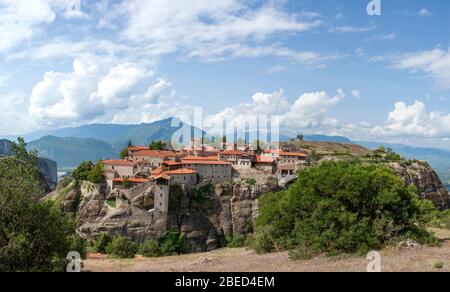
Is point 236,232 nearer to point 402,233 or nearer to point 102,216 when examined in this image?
point 102,216

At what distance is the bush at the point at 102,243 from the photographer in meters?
52.6

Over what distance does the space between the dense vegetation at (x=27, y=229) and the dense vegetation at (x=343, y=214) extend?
35.5 feet

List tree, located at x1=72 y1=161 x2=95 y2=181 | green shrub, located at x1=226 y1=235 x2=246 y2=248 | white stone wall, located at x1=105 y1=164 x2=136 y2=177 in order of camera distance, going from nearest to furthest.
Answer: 1. green shrub, located at x1=226 y1=235 x2=246 y2=248
2. tree, located at x1=72 y1=161 x2=95 y2=181
3. white stone wall, located at x1=105 y1=164 x2=136 y2=177

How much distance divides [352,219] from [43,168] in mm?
184116

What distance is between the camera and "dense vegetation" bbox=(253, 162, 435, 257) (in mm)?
20250

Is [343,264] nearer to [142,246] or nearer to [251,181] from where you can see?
[142,246]

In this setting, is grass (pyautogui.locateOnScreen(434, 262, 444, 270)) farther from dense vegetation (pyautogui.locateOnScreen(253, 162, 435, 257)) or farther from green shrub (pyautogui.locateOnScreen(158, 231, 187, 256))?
green shrub (pyautogui.locateOnScreen(158, 231, 187, 256))

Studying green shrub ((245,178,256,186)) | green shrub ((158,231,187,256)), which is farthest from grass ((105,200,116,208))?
green shrub ((245,178,256,186))

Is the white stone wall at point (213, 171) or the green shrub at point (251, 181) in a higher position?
the white stone wall at point (213, 171)

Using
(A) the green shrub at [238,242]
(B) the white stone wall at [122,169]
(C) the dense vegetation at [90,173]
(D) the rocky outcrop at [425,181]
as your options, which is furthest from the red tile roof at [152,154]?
(D) the rocky outcrop at [425,181]

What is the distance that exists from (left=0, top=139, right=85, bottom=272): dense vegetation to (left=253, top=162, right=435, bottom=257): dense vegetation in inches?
426

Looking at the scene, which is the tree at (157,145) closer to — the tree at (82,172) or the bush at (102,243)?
the tree at (82,172)

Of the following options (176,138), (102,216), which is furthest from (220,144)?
(102,216)

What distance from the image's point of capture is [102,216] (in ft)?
202
